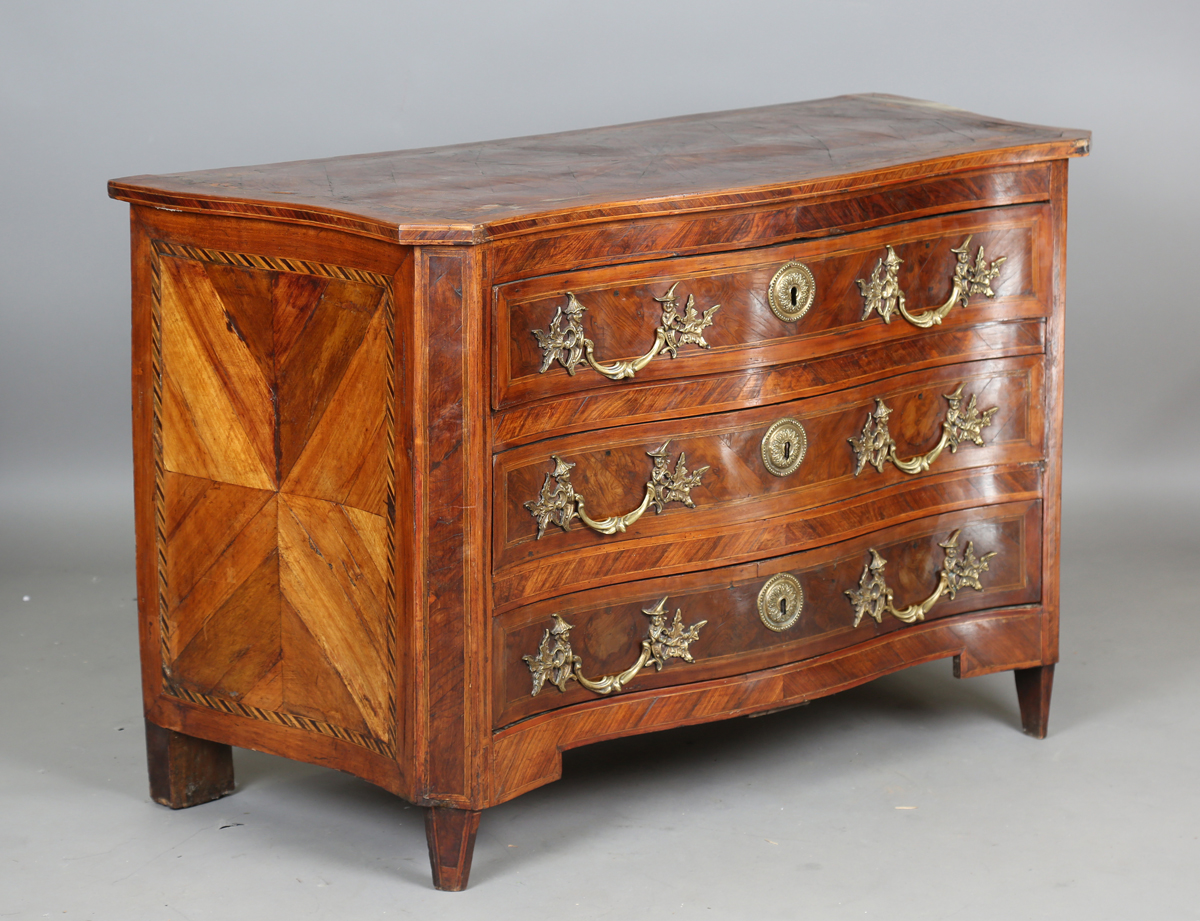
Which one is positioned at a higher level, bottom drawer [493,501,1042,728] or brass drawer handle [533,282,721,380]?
brass drawer handle [533,282,721,380]

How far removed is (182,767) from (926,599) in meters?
1.49

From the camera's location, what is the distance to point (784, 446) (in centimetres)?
348

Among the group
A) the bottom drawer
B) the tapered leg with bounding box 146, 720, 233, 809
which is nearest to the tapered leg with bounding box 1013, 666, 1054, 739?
the bottom drawer

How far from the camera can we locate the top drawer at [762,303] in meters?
3.18

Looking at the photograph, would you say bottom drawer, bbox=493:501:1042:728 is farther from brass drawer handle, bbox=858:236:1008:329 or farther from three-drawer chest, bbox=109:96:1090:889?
brass drawer handle, bbox=858:236:1008:329

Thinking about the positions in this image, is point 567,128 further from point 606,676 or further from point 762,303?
point 606,676

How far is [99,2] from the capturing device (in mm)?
5227

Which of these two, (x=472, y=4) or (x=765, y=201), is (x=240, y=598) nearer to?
(x=765, y=201)

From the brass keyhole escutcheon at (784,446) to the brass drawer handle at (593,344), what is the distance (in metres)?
0.23

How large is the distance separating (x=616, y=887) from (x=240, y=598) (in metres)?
0.84

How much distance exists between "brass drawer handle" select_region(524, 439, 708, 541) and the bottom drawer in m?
0.13

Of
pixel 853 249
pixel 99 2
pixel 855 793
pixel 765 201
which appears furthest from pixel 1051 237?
pixel 99 2

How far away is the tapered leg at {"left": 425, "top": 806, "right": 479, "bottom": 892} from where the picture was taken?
326 centimetres

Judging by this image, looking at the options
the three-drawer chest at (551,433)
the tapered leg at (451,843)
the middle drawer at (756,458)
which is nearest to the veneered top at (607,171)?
the three-drawer chest at (551,433)
